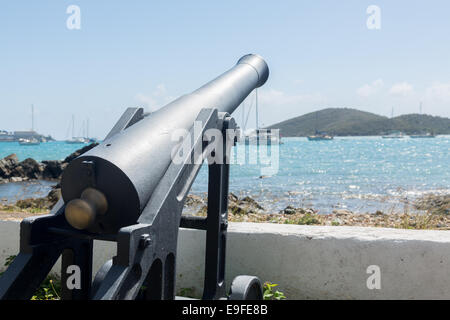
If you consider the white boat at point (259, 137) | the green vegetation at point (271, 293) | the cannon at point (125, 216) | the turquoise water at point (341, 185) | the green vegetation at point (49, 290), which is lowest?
the turquoise water at point (341, 185)

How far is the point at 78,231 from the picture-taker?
108 inches

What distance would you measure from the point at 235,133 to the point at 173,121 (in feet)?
2.16

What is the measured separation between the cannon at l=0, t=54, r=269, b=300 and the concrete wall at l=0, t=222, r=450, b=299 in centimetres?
94

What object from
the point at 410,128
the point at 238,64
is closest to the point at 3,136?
the point at 410,128

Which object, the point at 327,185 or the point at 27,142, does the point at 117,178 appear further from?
the point at 27,142

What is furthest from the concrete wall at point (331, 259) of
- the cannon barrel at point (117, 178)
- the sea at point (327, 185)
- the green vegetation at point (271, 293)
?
the sea at point (327, 185)

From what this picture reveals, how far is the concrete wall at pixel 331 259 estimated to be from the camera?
3982 millimetres

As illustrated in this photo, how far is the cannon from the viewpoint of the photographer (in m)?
2.51

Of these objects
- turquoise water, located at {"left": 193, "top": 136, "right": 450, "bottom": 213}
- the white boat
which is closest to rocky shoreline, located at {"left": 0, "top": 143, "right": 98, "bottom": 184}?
turquoise water, located at {"left": 193, "top": 136, "right": 450, "bottom": 213}

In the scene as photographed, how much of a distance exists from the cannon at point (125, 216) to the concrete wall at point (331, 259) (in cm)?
94

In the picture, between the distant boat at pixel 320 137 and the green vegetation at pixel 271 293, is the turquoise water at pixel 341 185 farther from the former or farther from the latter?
the distant boat at pixel 320 137

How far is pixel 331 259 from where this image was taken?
416 centimetres

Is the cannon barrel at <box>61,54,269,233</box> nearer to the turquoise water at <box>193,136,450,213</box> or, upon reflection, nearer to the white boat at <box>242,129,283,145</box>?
the white boat at <box>242,129,283,145</box>
